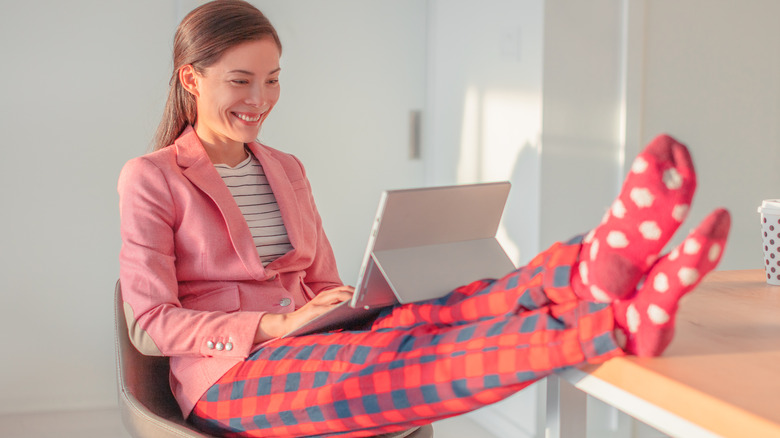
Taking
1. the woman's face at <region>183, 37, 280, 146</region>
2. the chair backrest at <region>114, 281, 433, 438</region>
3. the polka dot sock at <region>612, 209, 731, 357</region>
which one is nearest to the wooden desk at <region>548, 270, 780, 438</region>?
the polka dot sock at <region>612, 209, 731, 357</region>

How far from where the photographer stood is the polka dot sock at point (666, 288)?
2.15 ft

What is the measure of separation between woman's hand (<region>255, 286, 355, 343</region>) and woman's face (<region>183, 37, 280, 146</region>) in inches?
16.8

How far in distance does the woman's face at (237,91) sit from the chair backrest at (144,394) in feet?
1.19

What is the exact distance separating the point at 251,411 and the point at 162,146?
620 mm

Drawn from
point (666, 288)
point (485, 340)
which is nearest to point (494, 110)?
point (485, 340)

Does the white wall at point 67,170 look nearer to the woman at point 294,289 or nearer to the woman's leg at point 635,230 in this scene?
the woman at point 294,289

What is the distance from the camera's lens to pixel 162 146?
1477 mm

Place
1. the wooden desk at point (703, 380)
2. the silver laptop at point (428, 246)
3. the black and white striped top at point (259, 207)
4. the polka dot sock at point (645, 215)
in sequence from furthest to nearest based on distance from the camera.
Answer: the black and white striped top at point (259, 207)
the silver laptop at point (428, 246)
the polka dot sock at point (645, 215)
the wooden desk at point (703, 380)

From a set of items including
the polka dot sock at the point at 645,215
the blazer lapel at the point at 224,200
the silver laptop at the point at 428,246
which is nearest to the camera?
the polka dot sock at the point at 645,215

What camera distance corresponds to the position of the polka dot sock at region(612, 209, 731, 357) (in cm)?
66

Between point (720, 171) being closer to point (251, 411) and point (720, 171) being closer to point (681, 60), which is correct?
point (681, 60)

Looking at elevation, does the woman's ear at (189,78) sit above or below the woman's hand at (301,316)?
above

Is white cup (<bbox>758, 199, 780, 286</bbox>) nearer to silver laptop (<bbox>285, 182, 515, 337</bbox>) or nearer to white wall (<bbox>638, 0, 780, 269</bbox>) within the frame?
silver laptop (<bbox>285, 182, 515, 337</bbox>)

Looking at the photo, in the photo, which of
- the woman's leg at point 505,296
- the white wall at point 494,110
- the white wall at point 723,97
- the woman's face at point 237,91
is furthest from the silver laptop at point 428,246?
the white wall at point 723,97
